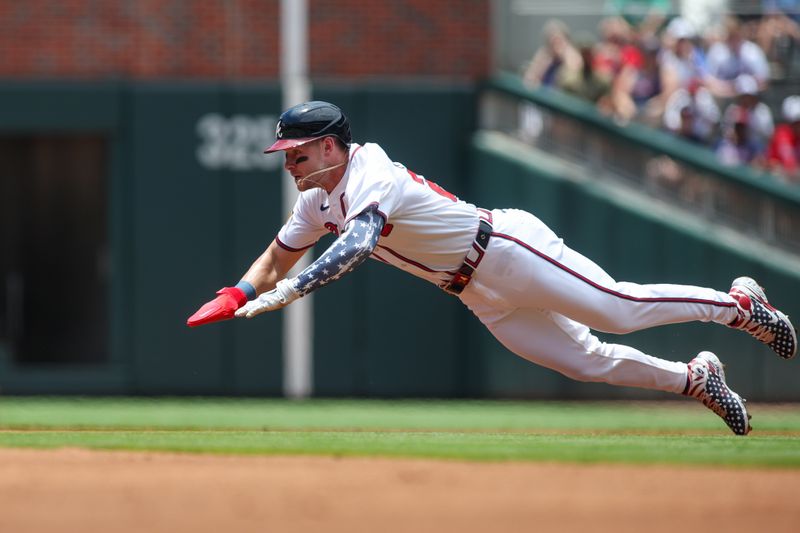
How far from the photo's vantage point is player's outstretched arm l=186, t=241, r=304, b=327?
650 centimetres

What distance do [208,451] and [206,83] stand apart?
693 centimetres

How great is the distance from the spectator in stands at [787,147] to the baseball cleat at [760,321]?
542 cm

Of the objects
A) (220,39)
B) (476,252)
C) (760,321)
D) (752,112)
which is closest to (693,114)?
(752,112)

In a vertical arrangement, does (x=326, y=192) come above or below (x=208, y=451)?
above

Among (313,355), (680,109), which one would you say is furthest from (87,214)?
(680,109)

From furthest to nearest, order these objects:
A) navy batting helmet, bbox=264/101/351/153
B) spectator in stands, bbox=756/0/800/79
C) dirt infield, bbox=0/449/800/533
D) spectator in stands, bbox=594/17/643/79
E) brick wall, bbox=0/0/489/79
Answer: spectator in stands, bbox=756/0/800/79 < spectator in stands, bbox=594/17/643/79 < brick wall, bbox=0/0/489/79 < navy batting helmet, bbox=264/101/351/153 < dirt infield, bbox=0/449/800/533

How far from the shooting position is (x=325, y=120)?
21.4 feet

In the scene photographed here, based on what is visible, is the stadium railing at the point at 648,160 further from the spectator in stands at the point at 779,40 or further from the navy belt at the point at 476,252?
the navy belt at the point at 476,252

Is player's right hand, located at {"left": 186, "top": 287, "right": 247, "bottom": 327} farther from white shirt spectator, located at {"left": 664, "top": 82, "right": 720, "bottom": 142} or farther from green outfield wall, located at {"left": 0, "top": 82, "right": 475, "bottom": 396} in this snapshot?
white shirt spectator, located at {"left": 664, "top": 82, "right": 720, "bottom": 142}

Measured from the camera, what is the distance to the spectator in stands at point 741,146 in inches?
490

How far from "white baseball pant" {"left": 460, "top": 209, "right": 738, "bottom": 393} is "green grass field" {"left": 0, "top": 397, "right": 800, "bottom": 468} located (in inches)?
16.2

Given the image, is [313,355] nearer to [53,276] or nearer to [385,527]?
[53,276]

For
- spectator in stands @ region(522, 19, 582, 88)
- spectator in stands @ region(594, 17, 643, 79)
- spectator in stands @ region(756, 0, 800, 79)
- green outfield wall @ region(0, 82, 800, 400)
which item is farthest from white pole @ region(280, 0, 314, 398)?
spectator in stands @ region(756, 0, 800, 79)

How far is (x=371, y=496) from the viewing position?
5.18 metres
